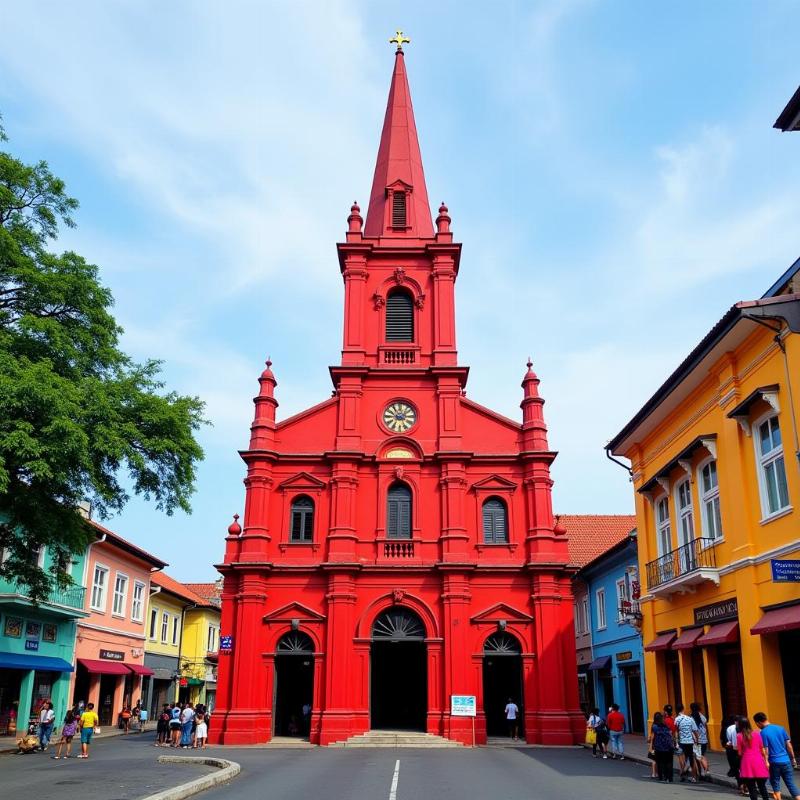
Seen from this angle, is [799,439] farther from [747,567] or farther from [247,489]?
[247,489]

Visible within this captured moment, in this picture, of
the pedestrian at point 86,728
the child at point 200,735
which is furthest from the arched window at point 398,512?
the pedestrian at point 86,728

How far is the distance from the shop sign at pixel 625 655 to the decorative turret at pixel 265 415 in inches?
651

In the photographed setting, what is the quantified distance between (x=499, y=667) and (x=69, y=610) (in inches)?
674

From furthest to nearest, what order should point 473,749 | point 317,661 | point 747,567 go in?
point 317,661, point 473,749, point 747,567

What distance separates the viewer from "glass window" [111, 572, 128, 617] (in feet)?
122

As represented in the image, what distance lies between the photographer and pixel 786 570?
1544cm

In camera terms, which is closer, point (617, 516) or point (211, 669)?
point (617, 516)

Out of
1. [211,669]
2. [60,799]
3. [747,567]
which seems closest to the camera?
[60,799]

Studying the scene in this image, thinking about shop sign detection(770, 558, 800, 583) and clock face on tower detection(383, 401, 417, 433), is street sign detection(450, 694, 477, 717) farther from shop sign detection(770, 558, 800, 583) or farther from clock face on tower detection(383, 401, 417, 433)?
shop sign detection(770, 558, 800, 583)

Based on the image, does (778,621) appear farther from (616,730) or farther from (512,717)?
(512,717)

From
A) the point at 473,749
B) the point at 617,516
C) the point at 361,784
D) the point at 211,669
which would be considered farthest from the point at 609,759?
the point at 211,669

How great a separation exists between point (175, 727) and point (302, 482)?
Answer: 32.1 feet

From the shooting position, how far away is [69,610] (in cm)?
3098

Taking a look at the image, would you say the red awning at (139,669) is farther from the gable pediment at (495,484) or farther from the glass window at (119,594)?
the gable pediment at (495,484)
